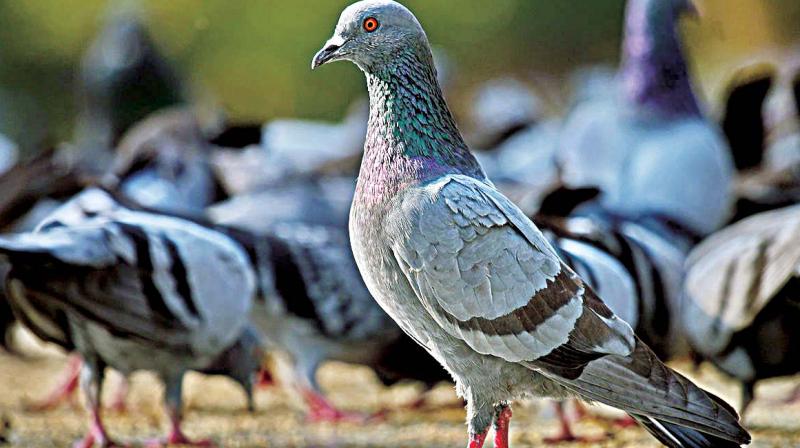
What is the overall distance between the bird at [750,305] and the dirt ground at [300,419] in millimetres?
260

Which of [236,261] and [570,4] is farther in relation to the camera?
[570,4]

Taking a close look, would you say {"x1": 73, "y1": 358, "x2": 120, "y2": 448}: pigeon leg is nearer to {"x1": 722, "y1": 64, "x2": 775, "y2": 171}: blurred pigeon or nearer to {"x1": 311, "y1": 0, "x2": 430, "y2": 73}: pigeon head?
{"x1": 311, "y1": 0, "x2": 430, "y2": 73}: pigeon head

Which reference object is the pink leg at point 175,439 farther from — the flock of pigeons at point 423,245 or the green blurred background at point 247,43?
the green blurred background at point 247,43

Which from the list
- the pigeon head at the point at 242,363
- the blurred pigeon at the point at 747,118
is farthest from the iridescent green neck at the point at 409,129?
the blurred pigeon at the point at 747,118

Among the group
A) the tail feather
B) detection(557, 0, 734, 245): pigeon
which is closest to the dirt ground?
detection(557, 0, 734, 245): pigeon

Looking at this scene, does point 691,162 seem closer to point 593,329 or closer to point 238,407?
point 238,407

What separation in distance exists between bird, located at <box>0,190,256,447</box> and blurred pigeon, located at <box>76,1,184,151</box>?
14.7ft

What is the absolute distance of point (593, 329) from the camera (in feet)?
11.2

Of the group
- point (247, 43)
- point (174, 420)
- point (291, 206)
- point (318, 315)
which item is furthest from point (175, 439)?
point (247, 43)

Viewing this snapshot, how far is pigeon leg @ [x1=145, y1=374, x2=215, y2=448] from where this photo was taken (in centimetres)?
516

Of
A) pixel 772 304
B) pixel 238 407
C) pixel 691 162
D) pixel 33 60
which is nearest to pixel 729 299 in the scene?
pixel 772 304

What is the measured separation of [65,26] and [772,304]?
14.4 metres

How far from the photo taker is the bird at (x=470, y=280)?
3.36m

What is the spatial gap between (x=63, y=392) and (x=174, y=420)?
1527 millimetres
